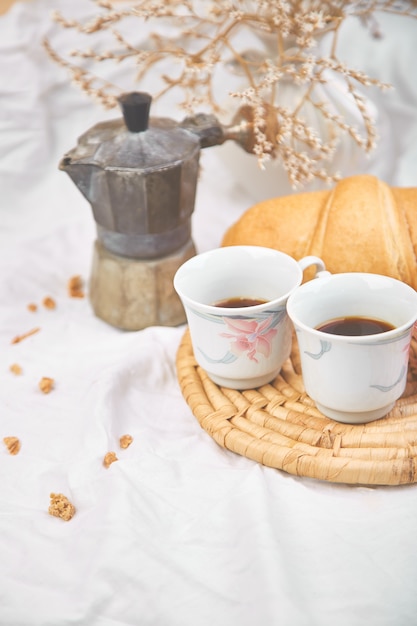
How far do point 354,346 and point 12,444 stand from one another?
1.39 ft

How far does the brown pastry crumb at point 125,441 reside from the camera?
850 mm

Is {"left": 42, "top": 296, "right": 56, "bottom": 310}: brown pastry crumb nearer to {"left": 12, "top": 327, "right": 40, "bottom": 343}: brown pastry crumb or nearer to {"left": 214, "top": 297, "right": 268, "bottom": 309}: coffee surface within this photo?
{"left": 12, "top": 327, "right": 40, "bottom": 343}: brown pastry crumb

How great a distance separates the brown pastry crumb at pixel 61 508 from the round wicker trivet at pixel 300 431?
6.9 inches

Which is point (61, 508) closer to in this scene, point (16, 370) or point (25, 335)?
point (16, 370)

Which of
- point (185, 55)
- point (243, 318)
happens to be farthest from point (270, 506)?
point (185, 55)

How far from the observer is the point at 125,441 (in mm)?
854

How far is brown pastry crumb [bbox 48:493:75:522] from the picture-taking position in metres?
0.76

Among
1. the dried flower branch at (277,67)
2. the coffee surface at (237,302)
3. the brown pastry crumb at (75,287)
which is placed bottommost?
the brown pastry crumb at (75,287)

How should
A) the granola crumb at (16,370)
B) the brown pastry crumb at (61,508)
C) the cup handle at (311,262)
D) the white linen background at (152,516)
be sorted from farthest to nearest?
the granola crumb at (16,370), the cup handle at (311,262), the brown pastry crumb at (61,508), the white linen background at (152,516)

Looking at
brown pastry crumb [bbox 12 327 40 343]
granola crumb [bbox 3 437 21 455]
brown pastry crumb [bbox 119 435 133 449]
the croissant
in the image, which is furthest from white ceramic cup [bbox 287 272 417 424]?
brown pastry crumb [bbox 12 327 40 343]

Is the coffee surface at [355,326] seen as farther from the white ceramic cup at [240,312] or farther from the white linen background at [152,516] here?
the white linen background at [152,516]

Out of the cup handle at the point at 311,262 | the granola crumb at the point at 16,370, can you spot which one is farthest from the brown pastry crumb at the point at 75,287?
the cup handle at the point at 311,262

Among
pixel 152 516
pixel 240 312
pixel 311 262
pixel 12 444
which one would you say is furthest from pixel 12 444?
pixel 311 262

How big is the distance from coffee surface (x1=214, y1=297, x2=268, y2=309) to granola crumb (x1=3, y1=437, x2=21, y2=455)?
29cm
